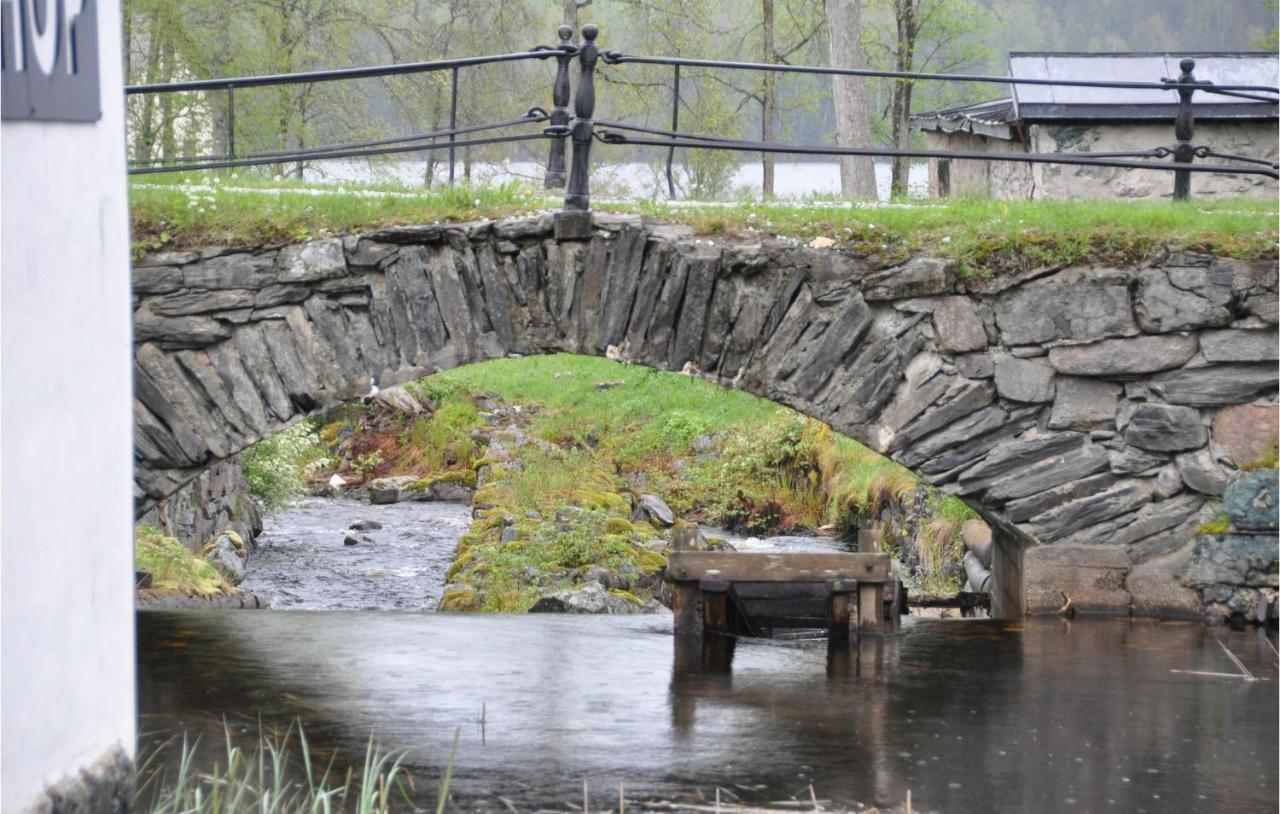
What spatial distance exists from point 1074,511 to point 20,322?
684cm

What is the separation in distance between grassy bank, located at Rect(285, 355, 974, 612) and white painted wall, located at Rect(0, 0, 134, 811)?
5.99 meters

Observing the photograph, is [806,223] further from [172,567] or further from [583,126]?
[172,567]

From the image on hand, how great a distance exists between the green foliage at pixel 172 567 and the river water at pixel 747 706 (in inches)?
56.2

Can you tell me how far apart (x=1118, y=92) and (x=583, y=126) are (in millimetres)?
7653

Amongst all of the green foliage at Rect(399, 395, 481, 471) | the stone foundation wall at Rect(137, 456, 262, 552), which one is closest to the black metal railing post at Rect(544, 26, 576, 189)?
the stone foundation wall at Rect(137, 456, 262, 552)

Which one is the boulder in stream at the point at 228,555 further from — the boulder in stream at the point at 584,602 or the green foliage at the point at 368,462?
the green foliage at the point at 368,462

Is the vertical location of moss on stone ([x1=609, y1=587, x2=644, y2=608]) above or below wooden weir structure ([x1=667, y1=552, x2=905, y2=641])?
below

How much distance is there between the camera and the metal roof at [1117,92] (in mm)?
14250

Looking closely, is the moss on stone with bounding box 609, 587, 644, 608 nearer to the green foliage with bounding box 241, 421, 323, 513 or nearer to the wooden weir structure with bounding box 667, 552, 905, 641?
the wooden weir structure with bounding box 667, 552, 905, 641

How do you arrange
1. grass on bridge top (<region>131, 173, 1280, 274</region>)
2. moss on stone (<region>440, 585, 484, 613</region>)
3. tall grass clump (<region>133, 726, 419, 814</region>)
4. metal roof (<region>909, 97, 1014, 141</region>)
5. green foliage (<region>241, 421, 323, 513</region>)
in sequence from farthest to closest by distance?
1. green foliage (<region>241, 421, 323, 513</region>)
2. metal roof (<region>909, 97, 1014, 141</region>)
3. moss on stone (<region>440, 585, 484, 613</region>)
4. grass on bridge top (<region>131, 173, 1280, 274</region>)
5. tall grass clump (<region>133, 726, 419, 814</region>)

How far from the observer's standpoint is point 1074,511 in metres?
8.95

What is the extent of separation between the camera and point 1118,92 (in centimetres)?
1442

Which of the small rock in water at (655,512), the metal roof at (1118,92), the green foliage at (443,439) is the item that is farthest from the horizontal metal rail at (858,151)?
the green foliage at (443,439)

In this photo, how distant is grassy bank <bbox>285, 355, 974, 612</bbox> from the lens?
13617 millimetres
